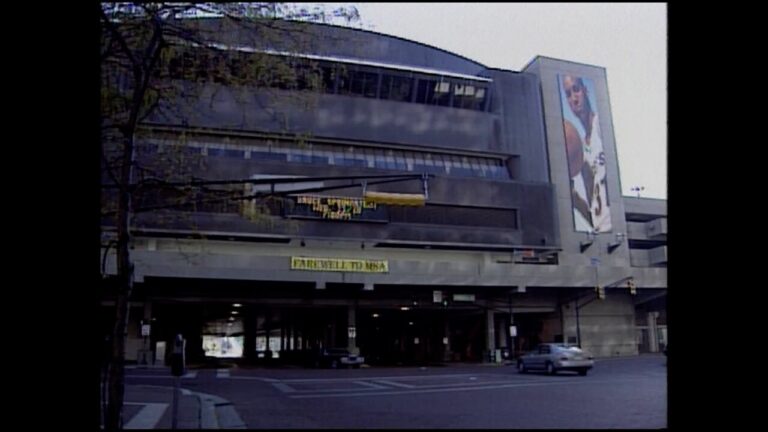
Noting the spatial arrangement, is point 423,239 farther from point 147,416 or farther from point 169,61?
point 169,61

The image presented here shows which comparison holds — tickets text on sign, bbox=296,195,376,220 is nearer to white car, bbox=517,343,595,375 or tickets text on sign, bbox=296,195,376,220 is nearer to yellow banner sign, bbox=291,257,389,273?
yellow banner sign, bbox=291,257,389,273

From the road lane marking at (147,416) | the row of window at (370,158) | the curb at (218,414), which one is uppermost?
the row of window at (370,158)

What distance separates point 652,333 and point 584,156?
1310 centimetres

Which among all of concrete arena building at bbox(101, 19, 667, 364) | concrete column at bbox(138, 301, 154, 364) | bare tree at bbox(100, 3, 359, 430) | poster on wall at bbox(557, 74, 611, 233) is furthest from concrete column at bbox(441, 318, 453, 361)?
bare tree at bbox(100, 3, 359, 430)

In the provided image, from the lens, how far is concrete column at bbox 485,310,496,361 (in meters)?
42.1

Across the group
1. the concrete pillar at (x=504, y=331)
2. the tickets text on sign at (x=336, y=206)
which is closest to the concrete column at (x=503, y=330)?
the concrete pillar at (x=504, y=331)

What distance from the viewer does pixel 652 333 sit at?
4591 cm

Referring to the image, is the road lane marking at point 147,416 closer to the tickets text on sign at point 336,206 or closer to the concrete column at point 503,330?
the tickets text on sign at point 336,206

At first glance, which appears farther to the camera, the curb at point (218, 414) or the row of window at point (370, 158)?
the row of window at point (370, 158)

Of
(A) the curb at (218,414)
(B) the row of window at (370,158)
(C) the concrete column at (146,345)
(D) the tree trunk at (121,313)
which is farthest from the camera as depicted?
(B) the row of window at (370,158)

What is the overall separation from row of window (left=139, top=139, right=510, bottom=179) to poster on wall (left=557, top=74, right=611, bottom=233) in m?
5.06

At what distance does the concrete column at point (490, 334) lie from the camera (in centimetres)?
4209

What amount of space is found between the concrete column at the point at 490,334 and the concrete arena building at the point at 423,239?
10 centimetres
